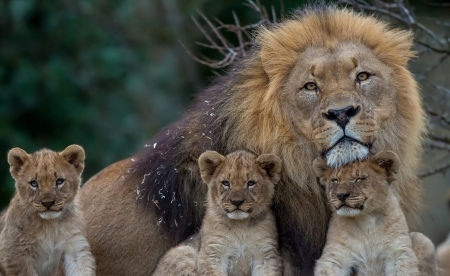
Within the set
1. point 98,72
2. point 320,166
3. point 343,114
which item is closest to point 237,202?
point 320,166

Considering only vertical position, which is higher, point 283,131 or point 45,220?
point 283,131

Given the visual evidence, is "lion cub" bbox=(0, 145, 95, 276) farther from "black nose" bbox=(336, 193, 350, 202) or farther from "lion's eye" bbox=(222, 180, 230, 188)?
"black nose" bbox=(336, 193, 350, 202)

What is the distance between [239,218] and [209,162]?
369 mm

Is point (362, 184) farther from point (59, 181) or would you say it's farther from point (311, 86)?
point (59, 181)

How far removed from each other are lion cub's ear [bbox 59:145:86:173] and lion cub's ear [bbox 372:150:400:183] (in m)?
1.64

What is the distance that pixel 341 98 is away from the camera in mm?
5535

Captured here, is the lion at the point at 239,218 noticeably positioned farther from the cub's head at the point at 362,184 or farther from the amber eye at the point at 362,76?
the amber eye at the point at 362,76

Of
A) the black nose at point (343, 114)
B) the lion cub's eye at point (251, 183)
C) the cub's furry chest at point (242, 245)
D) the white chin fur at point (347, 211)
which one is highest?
the black nose at point (343, 114)

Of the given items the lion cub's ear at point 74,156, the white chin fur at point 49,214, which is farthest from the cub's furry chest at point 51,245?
the lion cub's ear at point 74,156

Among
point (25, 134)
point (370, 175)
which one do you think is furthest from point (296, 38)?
point (25, 134)

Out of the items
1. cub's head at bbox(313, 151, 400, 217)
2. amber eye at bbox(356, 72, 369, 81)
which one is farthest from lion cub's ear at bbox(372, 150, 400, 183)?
amber eye at bbox(356, 72, 369, 81)

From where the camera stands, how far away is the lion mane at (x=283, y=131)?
19.4 feet

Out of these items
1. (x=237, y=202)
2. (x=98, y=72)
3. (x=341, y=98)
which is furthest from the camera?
(x=98, y=72)

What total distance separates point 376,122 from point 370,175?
31cm
